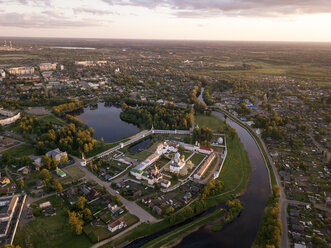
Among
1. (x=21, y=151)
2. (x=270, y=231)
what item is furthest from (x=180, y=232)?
(x=21, y=151)

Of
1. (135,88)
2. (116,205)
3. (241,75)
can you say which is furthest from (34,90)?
(241,75)

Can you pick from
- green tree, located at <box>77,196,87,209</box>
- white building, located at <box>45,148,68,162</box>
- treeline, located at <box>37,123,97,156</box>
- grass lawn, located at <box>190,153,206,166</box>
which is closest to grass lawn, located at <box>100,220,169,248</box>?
green tree, located at <box>77,196,87,209</box>

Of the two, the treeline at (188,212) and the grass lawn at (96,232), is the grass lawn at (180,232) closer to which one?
the treeline at (188,212)

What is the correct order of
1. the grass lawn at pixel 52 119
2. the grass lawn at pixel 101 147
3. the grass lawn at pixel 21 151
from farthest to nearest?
the grass lawn at pixel 52 119
the grass lawn at pixel 101 147
the grass lawn at pixel 21 151

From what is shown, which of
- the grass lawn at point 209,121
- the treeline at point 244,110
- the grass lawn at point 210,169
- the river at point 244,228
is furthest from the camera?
→ the treeline at point 244,110

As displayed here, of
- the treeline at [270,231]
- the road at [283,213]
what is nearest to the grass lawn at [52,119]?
the road at [283,213]
